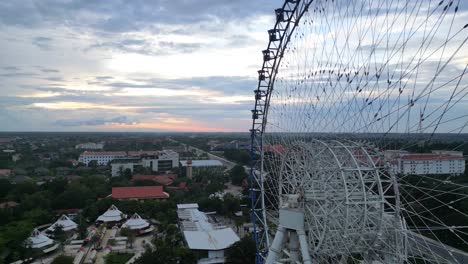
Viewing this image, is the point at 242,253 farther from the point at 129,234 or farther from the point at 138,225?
the point at 138,225

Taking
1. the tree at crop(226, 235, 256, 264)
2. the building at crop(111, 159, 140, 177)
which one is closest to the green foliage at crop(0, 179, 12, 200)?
the building at crop(111, 159, 140, 177)

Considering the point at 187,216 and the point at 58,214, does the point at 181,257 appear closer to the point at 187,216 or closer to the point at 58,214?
the point at 187,216

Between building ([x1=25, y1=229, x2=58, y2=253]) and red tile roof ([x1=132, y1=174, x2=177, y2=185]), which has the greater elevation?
red tile roof ([x1=132, y1=174, x2=177, y2=185])

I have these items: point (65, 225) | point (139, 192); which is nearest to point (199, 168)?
point (139, 192)

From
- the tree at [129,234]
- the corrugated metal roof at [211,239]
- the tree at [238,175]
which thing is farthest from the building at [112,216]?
the tree at [238,175]

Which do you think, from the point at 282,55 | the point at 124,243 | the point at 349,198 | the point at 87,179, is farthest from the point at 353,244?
the point at 87,179

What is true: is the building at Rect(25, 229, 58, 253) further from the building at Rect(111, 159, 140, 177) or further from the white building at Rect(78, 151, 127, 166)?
the white building at Rect(78, 151, 127, 166)
